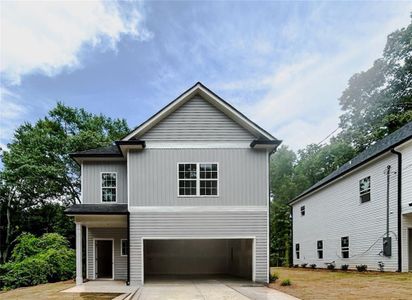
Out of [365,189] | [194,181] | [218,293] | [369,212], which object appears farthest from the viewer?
[365,189]

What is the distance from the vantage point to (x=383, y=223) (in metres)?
16.7

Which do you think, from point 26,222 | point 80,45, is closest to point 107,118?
point 26,222

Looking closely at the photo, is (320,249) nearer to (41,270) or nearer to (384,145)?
(384,145)

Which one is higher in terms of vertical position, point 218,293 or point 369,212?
point 369,212

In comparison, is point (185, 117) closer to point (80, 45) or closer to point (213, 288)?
point (213, 288)

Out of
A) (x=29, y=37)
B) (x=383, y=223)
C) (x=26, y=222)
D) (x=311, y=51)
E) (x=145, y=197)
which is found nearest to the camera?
(x=145, y=197)

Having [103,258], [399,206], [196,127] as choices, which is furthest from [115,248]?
[399,206]

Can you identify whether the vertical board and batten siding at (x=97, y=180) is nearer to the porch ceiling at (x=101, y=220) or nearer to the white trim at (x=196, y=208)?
the porch ceiling at (x=101, y=220)

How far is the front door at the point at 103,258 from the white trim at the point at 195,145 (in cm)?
615

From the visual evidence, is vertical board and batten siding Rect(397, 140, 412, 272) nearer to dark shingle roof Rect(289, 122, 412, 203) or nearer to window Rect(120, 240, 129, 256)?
dark shingle roof Rect(289, 122, 412, 203)

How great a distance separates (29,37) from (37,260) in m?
11.1

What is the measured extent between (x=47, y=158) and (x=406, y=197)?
86.9 feet

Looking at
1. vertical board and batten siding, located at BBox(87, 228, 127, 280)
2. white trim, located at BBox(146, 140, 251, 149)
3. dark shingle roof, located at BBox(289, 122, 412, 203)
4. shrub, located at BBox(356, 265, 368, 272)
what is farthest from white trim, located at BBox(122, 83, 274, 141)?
shrub, located at BBox(356, 265, 368, 272)

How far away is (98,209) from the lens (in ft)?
51.2
